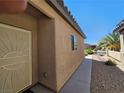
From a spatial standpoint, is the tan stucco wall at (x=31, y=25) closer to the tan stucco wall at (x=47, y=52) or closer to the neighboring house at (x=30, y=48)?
the neighboring house at (x=30, y=48)

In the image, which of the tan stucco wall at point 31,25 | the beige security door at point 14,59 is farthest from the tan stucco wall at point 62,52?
the beige security door at point 14,59

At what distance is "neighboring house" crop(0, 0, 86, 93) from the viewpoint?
15.0ft

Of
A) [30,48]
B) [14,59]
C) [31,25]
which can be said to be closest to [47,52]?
[30,48]

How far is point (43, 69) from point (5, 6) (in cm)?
550

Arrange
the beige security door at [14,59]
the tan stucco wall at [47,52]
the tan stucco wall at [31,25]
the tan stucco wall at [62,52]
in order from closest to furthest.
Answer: the beige security door at [14,59] < the tan stucco wall at [31,25] < the tan stucco wall at [47,52] < the tan stucco wall at [62,52]

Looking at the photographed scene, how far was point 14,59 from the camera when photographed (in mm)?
4996

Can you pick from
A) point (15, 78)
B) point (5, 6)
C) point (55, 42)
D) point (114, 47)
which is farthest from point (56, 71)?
point (114, 47)

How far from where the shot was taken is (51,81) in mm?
6137

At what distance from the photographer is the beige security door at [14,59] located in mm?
4438

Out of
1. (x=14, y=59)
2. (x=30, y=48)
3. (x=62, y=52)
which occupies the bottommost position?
(x=14, y=59)

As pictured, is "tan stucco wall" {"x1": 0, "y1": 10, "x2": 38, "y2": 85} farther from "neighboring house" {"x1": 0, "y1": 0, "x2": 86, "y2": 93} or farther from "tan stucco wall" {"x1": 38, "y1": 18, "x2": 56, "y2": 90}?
"tan stucco wall" {"x1": 38, "y1": 18, "x2": 56, "y2": 90}

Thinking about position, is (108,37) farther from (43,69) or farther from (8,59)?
(8,59)

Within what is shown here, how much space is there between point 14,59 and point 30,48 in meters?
1.19

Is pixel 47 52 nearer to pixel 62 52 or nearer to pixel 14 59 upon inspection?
pixel 62 52
